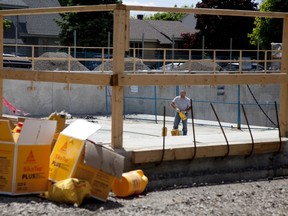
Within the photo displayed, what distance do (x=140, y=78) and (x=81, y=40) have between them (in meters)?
38.2

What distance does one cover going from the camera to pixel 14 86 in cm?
2762

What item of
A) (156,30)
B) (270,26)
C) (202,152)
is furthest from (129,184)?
(156,30)

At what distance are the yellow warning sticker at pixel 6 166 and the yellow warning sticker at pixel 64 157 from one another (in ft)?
2.03

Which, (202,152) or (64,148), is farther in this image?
(202,152)

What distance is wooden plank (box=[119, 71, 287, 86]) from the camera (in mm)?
10047

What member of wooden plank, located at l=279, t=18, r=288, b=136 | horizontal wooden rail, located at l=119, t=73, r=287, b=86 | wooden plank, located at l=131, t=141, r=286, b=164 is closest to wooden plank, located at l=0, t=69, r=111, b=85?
horizontal wooden rail, located at l=119, t=73, r=287, b=86

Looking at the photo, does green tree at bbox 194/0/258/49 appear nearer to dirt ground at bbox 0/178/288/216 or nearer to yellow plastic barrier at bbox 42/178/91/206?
dirt ground at bbox 0/178/288/216

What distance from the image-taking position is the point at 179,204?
28.6ft

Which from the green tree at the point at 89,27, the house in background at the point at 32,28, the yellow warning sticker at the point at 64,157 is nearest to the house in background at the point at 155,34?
the house in background at the point at 32,28

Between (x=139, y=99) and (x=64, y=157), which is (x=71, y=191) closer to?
(x=64, y=157)

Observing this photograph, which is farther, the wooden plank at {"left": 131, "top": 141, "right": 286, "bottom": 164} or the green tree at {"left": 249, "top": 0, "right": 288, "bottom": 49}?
the green tree at {"left": 249, "top": 0, "right": 288, "bottom": 49}


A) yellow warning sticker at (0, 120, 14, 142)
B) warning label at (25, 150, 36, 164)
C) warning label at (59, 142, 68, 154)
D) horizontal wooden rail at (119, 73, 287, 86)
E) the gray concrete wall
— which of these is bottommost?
the gray concrete wall

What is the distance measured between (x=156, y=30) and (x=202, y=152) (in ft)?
179

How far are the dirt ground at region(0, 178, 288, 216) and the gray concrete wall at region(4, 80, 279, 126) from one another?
1703 centimetres
